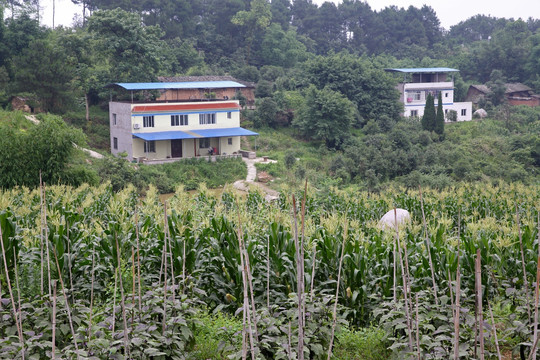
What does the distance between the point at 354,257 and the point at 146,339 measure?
3234 mm

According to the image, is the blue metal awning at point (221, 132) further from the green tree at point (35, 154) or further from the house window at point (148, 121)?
the green tree at point (35, 154)

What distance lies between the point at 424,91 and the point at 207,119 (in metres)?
17.3

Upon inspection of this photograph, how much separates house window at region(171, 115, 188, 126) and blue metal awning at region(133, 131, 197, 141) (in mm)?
579

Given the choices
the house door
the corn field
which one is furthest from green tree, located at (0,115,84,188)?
the house door

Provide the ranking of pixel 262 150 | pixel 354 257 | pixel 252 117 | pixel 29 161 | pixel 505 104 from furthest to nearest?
1. pixel 505 104
2. pixel 252 117
3. pixel 262 150
4. pixel 29 161
5. pixel 354 257

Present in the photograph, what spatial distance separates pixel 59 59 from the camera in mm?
30688

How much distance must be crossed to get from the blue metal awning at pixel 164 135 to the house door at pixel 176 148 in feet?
1.69

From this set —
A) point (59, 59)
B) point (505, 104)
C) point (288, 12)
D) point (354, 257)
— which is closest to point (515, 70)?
point (505, 104)

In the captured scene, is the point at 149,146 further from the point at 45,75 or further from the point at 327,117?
the point at 327,117

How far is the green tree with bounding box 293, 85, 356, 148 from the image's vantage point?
3372 centimetres

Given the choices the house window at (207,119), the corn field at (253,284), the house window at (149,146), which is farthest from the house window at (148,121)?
the corn field at (253,284)

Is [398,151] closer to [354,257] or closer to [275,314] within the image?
[354,257]

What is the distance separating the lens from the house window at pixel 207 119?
103 ft

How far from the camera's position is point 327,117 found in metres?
34.3
